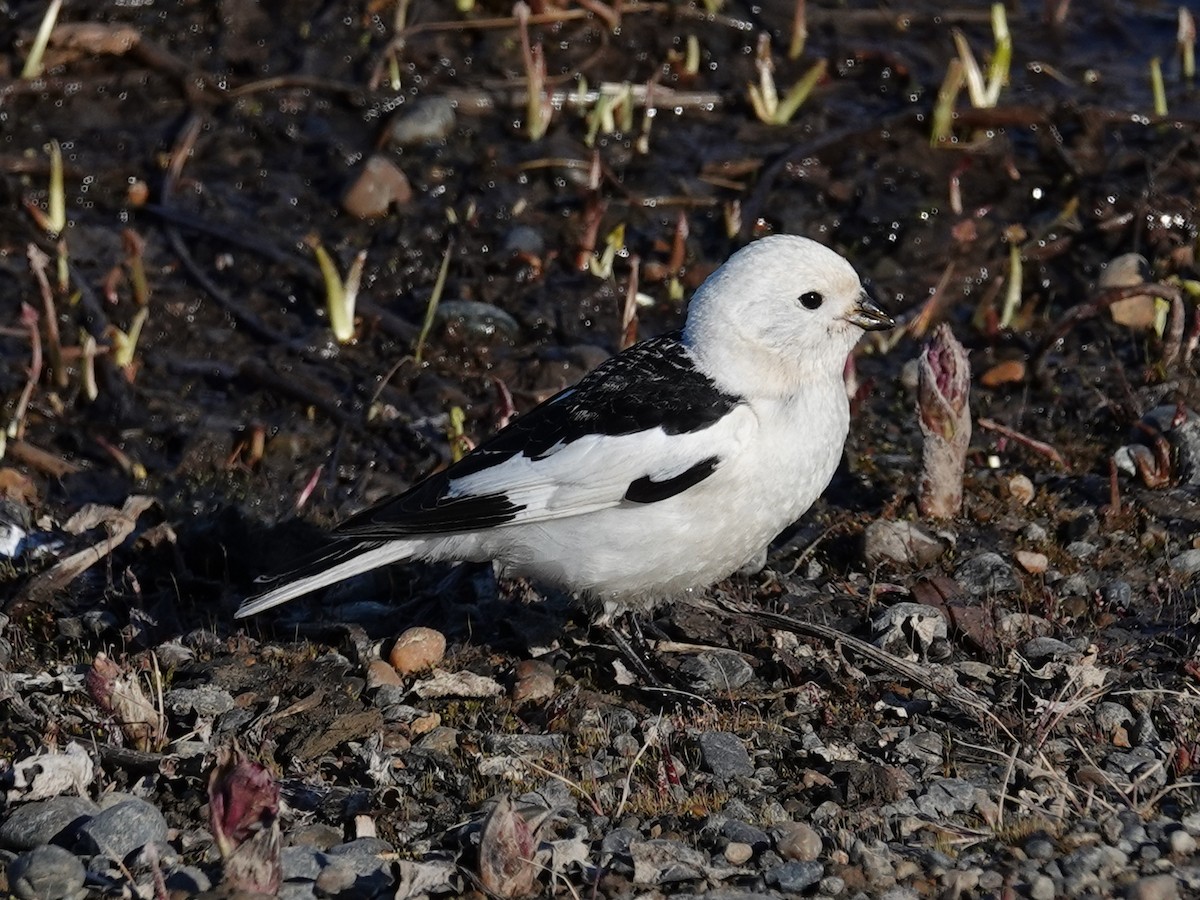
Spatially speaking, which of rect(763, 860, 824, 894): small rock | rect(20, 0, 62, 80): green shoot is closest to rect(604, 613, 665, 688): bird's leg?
rect(763, 860, 824, 894): small rock

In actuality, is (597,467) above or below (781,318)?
below

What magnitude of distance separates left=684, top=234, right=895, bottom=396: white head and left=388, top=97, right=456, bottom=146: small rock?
2882 mm

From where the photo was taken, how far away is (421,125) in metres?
7.12

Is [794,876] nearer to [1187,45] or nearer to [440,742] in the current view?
[440,742]

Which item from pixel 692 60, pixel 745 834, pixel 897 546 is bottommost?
pixel 897 546

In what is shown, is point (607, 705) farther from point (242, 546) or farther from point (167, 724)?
point (242, 546)

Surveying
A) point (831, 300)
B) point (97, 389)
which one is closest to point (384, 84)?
point (97, 389)

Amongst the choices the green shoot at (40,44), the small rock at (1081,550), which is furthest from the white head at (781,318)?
the green shoot at (40,44)

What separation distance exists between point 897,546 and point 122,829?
2.36 metres

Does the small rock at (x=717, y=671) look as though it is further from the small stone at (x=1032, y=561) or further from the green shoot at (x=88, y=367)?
the green shoot at (x=88, y=367)

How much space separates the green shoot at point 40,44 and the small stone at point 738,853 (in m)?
5.12

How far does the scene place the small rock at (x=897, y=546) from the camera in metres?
4.91

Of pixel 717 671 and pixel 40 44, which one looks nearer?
pixel 717 671

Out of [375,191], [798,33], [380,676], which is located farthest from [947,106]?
[380,676]
